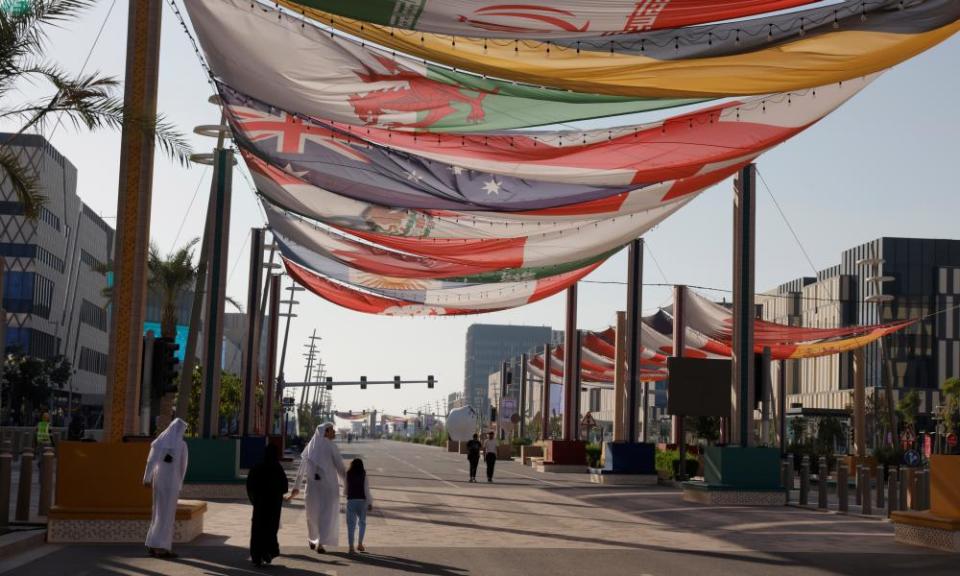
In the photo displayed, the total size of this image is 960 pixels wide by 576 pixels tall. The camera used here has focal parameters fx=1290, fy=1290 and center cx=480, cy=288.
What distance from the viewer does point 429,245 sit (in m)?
29.1

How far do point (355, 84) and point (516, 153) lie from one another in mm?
3454

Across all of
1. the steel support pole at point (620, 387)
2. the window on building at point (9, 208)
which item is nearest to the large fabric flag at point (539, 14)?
the steel support pole at point (620, 387)

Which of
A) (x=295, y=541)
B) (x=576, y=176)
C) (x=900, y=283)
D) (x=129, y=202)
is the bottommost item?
(x=295, y=541)

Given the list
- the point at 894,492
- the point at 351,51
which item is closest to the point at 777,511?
the point at 894,492

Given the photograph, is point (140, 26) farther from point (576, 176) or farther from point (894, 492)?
point (894, 492)

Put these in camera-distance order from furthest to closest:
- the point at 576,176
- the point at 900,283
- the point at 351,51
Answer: the point at 900,283 < the point at 576,176 < the point at 351,51

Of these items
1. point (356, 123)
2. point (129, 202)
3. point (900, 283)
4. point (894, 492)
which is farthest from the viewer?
point (900, 283)

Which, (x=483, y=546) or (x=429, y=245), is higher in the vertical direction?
(x=429, y=245)

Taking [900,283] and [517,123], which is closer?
[517,123]

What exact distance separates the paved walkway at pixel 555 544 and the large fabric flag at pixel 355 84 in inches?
265

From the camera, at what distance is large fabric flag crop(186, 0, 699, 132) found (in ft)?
63.9

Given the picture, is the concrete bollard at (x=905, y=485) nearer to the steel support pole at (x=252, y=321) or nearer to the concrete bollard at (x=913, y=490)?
the concrete bollard at (x=913, y=490)

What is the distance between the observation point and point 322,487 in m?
17.9

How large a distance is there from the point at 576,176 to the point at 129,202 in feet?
27.3
